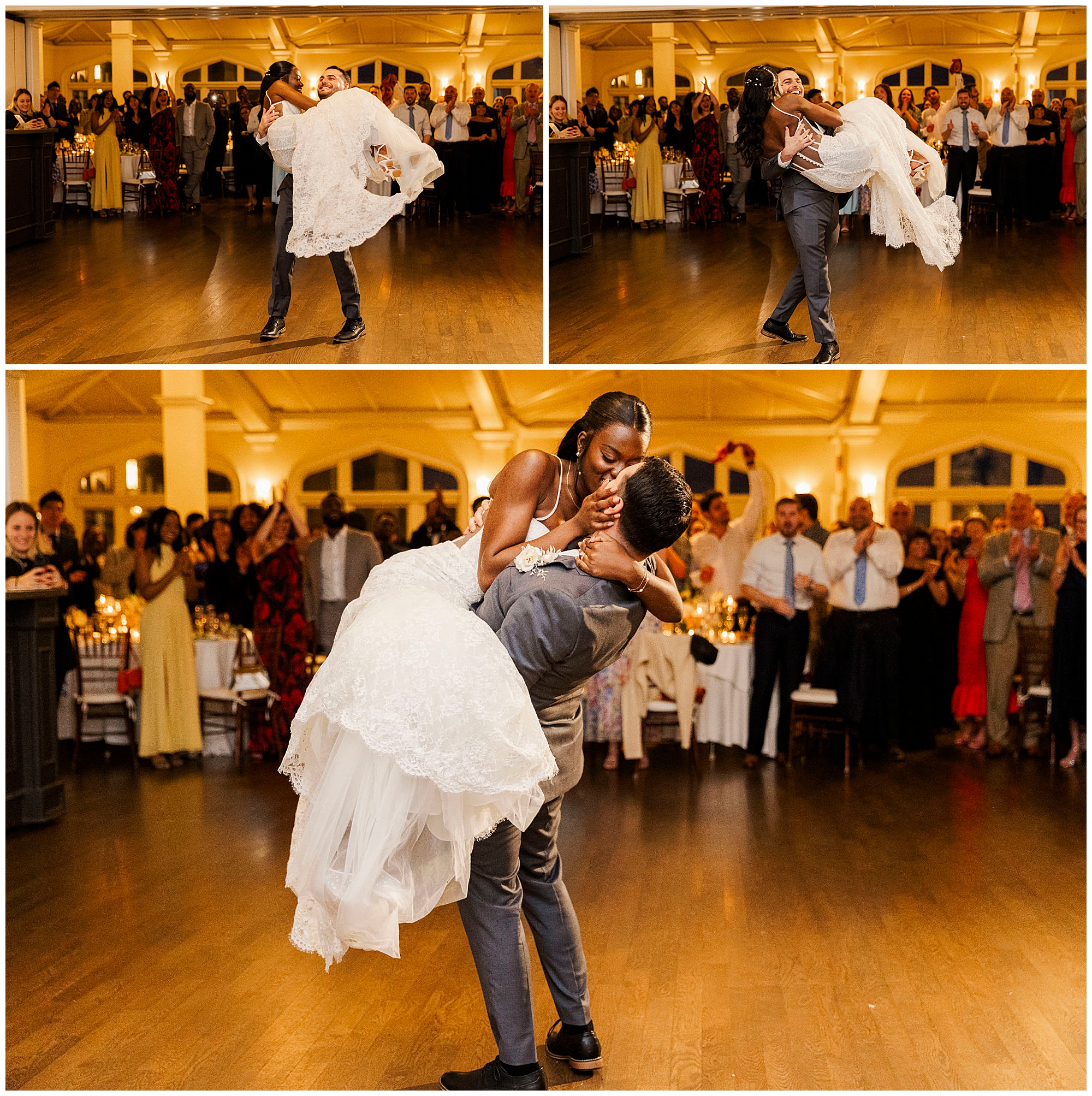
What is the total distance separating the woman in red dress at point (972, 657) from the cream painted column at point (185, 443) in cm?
560

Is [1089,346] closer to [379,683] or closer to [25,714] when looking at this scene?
[379,683]

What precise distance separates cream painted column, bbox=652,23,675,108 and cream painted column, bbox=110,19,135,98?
1802 millimetres

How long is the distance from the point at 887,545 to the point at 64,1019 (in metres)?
4.61

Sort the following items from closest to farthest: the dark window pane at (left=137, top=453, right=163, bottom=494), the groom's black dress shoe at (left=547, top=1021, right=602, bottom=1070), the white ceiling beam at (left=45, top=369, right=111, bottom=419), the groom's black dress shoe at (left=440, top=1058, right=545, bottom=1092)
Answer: the groom's black dress shoe at (left=440, top=1058, right=545, bottom=1092)
the groom's black dress shoe at (left=547, top=1021, right=602, bottom=1070)
the white ceiling beam at (left=45, top=369, right=111, bottom=419)
the dark window pane at (left=137, top=453, right=163, bottom=494)

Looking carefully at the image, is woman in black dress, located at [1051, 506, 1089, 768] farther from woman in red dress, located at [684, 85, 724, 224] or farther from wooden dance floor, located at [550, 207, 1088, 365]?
woman in red dress, located at [684, 85, 724, 224]

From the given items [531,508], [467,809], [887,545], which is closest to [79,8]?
[531,508]

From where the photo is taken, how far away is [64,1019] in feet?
9.29

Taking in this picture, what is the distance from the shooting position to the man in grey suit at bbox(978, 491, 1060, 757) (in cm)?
626

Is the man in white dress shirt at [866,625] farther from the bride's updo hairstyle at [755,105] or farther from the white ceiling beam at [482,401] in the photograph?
the white ceiling beam at [482,401]

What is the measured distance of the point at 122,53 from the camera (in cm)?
397

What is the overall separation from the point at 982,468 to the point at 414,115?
944 cm

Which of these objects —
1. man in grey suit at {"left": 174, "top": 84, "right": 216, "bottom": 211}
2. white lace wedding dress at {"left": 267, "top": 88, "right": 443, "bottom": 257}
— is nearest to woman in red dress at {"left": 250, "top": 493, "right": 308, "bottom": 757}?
white lace wedding dress at {"left": 267, "top": 88, "right": 443, "bottom": 257}

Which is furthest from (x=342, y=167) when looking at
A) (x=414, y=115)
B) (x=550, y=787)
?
(x=550, y=787)

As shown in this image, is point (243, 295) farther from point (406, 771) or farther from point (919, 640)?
point (919, 640)
